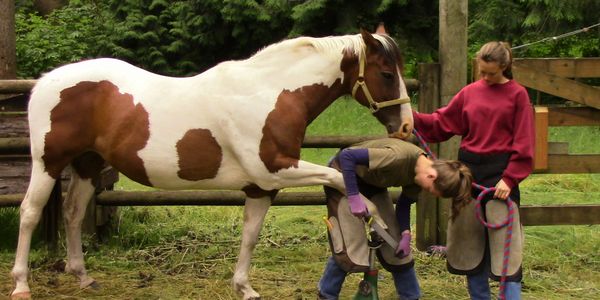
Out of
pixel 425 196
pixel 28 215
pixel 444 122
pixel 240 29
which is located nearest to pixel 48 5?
pixel 240 29

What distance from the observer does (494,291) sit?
466cm

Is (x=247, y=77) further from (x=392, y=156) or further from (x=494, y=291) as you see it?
(x=494, y=291)

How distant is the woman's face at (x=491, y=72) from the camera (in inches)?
143

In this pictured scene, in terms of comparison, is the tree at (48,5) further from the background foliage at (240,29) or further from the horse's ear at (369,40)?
the horse's ear at (369,40)

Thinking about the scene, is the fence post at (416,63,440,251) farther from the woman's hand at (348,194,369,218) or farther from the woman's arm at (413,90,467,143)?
the woman's hand at (348,194,369,218)

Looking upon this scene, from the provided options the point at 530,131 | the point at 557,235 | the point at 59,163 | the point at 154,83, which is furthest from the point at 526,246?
the point at 59,163

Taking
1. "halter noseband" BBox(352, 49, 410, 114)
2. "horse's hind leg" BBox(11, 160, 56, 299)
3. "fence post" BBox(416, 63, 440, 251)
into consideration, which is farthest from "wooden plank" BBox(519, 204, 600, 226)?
"horse's hind leg" BBox(11, 160, 56, 299)

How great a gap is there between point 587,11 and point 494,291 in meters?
9.13

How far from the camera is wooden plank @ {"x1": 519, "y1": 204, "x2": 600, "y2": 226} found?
5.16 meters

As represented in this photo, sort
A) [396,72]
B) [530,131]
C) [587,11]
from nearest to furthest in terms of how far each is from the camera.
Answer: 1. [530,131]
2. [396,72]
3. [587,11]

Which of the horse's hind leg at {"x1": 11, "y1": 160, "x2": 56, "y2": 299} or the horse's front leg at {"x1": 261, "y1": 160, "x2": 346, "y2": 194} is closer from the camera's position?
the horse's front leg at {"x1": 261, "y1": 160, "x2": 346, "y2": 194}

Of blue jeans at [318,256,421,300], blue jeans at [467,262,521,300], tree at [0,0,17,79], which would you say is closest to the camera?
blue jeans at [467,262,521,300]

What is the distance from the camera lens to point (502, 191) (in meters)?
3.63

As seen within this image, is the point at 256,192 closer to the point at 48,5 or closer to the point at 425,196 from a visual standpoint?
Answer: the point at 425,196
